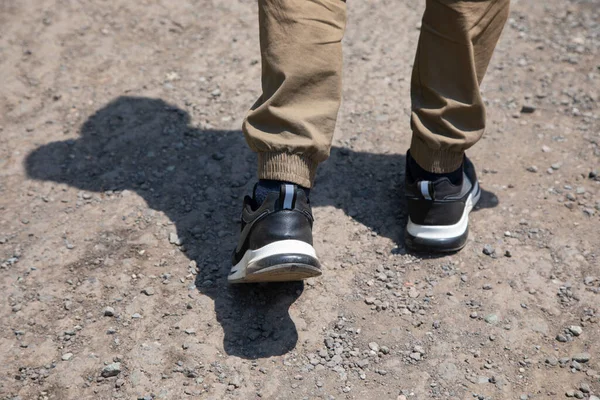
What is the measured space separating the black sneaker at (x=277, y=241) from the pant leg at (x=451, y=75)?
548 millimetres

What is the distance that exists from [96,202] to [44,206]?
0.22 metres

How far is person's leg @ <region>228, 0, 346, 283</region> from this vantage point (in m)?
2.03

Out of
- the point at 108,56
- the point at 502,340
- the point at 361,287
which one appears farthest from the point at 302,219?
the point at 108,56

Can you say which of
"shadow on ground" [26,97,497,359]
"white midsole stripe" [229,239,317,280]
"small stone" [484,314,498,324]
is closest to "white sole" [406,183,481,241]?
"shadow on ground" [26,97,497,359]

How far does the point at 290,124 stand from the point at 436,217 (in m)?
0.73

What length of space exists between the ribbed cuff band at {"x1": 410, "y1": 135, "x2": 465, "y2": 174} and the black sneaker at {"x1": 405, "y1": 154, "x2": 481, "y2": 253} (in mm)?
51

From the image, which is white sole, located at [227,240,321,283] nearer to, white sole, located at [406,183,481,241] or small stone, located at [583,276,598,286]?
white sole, located at [406,183,481,241]

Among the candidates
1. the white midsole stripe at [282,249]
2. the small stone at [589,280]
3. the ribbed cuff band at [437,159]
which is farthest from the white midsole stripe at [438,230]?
the white midsole stripe at [282,249]

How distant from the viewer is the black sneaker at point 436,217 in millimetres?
2461

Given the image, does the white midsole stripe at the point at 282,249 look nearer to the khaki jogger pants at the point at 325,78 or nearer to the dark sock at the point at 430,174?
the khaki jogger pants at the point at 325,78

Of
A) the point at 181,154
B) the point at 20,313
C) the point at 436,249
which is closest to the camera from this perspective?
the point at 20,313

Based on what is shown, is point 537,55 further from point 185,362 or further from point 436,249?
point 185,362

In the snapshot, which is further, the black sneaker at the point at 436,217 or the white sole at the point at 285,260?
the black sneaker at the point at 436,217

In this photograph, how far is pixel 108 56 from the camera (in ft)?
11.9
